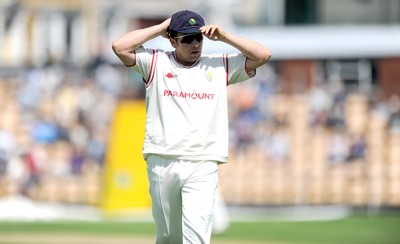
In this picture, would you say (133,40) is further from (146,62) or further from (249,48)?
(249,48)

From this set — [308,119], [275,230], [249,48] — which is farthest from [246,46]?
[308,119]

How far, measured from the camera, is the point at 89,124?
30062 millimetres

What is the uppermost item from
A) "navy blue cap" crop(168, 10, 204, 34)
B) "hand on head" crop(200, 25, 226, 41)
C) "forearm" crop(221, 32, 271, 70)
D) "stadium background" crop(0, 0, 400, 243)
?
"navy blue cap" crop(168, 10, 204, 34)

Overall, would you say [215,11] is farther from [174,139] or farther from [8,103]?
[174,139]

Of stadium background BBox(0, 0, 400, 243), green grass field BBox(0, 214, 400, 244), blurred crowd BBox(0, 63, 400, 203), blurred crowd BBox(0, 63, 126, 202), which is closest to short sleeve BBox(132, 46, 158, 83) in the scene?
green grass field BBox(0, 214, 400, 244)

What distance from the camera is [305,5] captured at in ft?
143

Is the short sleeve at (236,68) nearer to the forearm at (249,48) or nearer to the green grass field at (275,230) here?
the forearm at (249,48)

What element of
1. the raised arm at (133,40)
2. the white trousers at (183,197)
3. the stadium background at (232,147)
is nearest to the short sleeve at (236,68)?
the raised arm at (133,40)

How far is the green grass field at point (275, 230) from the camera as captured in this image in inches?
754

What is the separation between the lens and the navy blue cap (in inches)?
404

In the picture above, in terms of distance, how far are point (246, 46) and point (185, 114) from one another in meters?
0.74

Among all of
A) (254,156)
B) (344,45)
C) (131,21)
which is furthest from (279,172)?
(131,21)

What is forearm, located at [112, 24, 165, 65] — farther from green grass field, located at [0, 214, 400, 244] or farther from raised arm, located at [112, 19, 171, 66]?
green grass field, located at [0, 214, 400, 244]

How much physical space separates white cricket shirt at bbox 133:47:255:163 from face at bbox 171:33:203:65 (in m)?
0.11
